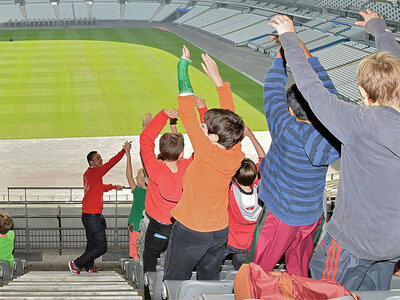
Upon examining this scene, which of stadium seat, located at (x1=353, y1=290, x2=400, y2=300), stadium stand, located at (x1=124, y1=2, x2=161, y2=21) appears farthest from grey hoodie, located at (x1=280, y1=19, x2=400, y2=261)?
stadium stand, located at (x1=124, y1=2, x2=161, y2=21)

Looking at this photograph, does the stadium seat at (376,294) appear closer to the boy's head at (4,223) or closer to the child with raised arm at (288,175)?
the child with raised arm at (288,175)

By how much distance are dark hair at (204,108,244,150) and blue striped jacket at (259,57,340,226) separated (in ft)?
0.60

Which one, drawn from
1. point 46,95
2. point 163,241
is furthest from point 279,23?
point 46,95

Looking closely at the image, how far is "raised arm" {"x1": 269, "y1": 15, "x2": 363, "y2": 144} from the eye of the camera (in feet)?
7.98

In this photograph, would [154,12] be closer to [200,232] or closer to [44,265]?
[44,265]

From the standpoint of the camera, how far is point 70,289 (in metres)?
4.85

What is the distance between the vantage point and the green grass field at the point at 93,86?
18.9m

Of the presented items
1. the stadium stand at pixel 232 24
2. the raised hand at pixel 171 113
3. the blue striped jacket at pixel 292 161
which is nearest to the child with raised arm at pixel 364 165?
the blue striped jacket at pixel 292 161

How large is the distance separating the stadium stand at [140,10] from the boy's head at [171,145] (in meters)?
51.2

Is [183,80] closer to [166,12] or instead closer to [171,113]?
[171,113]

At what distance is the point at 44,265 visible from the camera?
26.0 ft

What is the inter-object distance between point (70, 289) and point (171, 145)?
1726 millimetres

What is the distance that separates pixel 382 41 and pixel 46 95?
818 inches

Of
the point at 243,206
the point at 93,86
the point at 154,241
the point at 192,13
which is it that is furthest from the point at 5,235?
the point at 192,13
